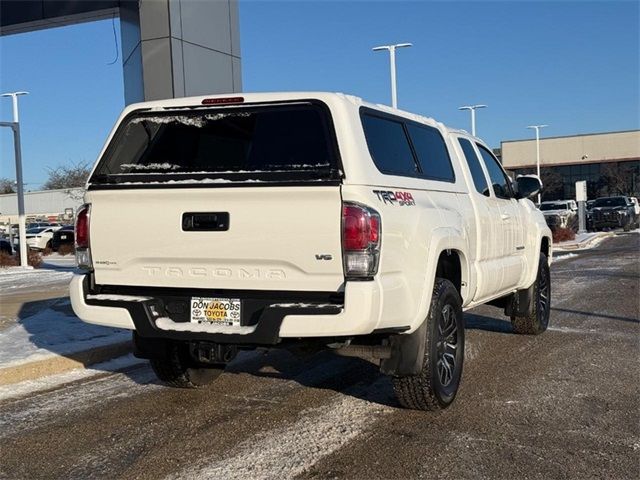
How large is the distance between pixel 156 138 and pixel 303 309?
72.0 inches

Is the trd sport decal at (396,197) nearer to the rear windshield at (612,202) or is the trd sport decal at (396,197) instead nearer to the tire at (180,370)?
the tire at (180,370)

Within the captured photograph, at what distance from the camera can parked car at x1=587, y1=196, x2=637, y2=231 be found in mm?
33250

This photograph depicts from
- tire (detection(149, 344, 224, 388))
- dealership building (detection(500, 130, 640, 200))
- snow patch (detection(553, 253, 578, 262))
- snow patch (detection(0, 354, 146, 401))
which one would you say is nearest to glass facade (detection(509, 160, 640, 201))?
dealership building (detection(500, 130, 640, 200))

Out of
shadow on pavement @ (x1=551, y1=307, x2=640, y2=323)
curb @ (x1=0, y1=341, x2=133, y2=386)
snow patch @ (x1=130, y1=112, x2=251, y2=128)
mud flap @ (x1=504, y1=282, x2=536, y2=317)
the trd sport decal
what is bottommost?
shadow on pavement @ (x1=551, y1=307, x2=640, y2=323)

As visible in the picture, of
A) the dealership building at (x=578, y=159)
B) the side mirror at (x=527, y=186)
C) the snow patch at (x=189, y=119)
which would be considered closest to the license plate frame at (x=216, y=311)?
the snow patch at (x=189, y=119)

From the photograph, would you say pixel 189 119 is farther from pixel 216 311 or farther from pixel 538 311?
pixel 538 311

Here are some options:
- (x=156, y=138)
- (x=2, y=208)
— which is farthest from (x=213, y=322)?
(x=2, y=208)

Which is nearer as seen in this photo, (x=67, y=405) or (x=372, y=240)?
(x=372, y=240)

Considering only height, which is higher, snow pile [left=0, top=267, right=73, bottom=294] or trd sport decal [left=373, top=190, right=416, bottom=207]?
trd sport decal [left=373, top=190, right=416, bottom=207]

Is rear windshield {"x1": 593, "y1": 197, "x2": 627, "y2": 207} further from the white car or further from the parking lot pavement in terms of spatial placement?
the parking lot pavement

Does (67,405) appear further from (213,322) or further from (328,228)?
(328,228)

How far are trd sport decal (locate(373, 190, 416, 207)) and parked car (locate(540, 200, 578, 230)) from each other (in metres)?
25.2

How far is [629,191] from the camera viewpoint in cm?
6353

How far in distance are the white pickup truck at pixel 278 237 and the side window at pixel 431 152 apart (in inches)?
1.3
